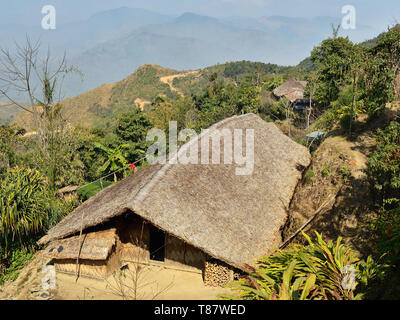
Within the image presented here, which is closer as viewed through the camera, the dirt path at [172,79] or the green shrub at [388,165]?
the green shrub at [388,165]

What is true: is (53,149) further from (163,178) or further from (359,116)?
(359,116)

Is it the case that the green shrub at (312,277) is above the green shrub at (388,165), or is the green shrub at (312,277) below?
below

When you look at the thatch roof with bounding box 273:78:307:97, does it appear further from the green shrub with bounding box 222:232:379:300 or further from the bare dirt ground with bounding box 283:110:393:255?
the green shrub with bounding box 222:232:379:300

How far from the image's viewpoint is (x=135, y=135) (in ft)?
81.3

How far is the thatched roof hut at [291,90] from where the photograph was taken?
4088cm

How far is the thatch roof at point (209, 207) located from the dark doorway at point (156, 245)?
181 centimetres

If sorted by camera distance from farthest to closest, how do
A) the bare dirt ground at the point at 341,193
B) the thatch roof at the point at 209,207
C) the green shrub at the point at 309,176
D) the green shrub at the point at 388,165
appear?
the green shrub at the point at 309,176, the bare dirt ground at the point at 341,193, the green shrub at the point at 388,165, the thatch roof at the point at 209,207

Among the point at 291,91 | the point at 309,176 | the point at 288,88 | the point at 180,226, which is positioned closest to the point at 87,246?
the point at 180,226

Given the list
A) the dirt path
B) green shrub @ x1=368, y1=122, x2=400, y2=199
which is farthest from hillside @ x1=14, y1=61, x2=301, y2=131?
green shrub @ x1=368, y1=122, x2=400, y2=199

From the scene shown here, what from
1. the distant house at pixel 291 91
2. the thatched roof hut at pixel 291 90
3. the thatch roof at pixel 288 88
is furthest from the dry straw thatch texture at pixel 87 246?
the thatch roof at pixel 288 88

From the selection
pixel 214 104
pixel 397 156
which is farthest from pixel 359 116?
pixel 214 104

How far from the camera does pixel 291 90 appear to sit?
137 ft

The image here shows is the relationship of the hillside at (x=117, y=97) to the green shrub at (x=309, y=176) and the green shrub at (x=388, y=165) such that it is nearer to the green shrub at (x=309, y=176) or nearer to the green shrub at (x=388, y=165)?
the green shrub at (x=309, y=176)
